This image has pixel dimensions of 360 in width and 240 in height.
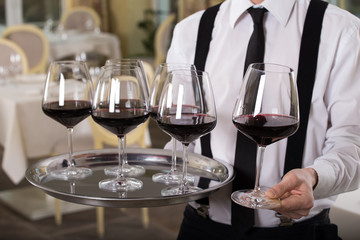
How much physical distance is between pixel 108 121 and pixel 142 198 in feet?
0.65

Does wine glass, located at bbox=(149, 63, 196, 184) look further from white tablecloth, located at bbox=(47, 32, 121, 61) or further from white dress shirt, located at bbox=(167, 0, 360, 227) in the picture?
white tablecloth, located at bbox=(47, 32, 121, 61)

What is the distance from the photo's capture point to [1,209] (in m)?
3.72

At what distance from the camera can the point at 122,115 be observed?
3.83 ft

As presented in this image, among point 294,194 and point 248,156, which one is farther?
point 248,156

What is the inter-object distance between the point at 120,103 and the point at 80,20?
651cm

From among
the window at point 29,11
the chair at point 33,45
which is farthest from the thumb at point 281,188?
the window at point 29,11

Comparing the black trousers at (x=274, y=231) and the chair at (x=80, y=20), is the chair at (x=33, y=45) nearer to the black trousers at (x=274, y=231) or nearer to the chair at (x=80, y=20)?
the chair at (x=80, y=20)

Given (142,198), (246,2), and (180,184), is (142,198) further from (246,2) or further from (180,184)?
(246,2)

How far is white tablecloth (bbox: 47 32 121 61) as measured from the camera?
20.0 ft

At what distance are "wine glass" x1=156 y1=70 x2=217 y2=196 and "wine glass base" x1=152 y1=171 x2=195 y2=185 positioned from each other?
8cm

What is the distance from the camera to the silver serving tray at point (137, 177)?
1.06m

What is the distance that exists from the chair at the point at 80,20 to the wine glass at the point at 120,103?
6.29 m

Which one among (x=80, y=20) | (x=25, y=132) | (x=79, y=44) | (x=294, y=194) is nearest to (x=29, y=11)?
(x=80, y=20)

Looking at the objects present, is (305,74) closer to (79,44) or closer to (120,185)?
(120,185)
